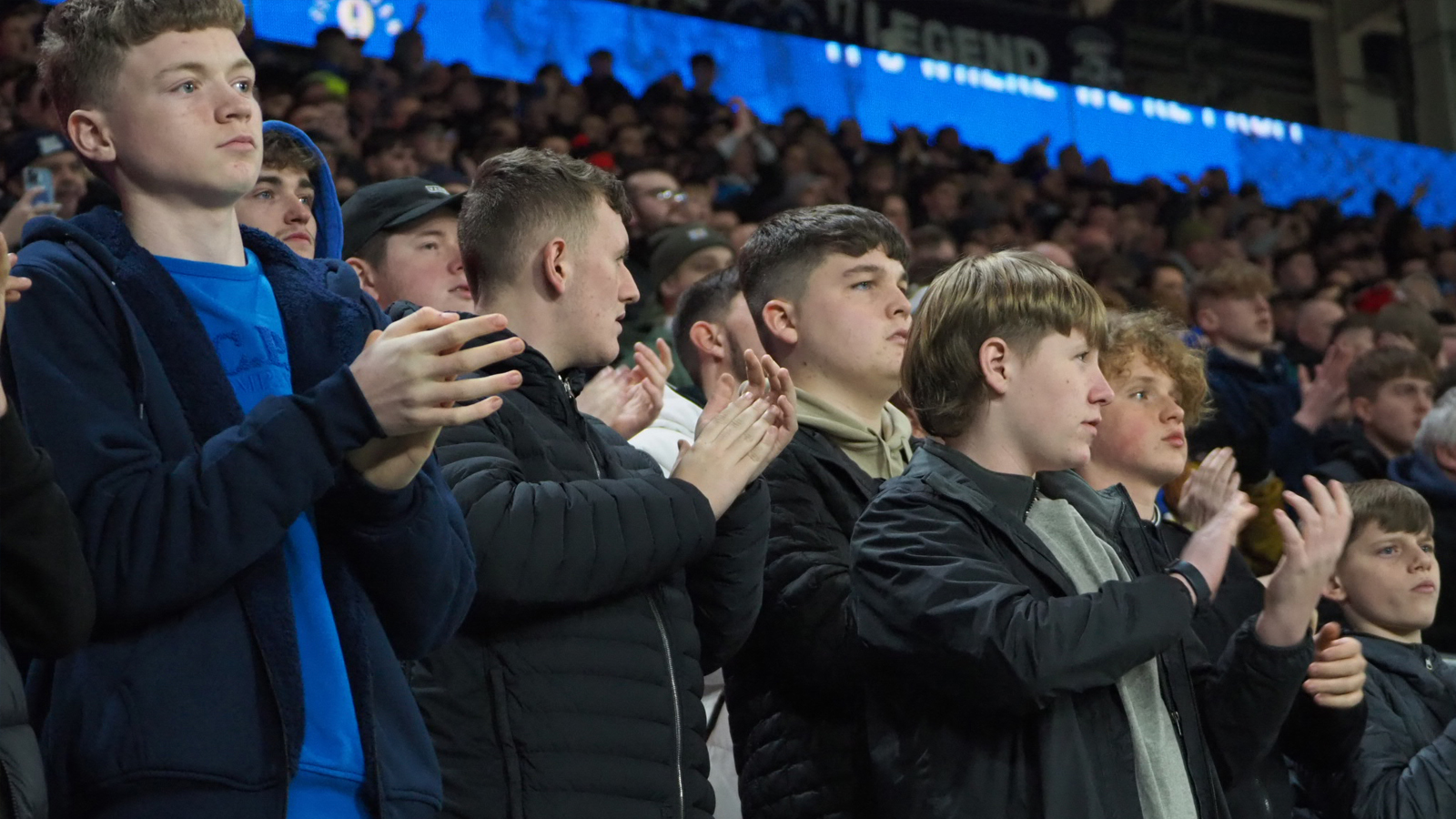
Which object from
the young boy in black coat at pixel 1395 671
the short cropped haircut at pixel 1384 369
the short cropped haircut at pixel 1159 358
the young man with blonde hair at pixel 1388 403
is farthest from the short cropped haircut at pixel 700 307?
the short cropped haircut at pixel 1384 369

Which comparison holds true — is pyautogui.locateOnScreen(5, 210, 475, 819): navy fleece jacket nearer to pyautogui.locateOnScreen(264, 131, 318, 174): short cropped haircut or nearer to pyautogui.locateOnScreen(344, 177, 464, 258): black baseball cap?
pyautogui.locateOnScreen(264, 131, 318, 174): short cropped haircut

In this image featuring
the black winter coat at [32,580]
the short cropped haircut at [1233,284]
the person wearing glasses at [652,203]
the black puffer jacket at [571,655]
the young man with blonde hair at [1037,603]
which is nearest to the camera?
the black winter coat at [32,580]

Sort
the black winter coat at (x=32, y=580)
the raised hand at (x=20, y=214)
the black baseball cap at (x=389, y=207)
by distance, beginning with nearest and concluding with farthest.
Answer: the black winter coat at (x=32, y=580), the black baseball cap at (x=389, y=207), the raised hand at (x=20, y=214)

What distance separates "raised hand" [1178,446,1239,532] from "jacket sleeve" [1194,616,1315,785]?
40 centimetres

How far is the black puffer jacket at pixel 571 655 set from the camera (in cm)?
230

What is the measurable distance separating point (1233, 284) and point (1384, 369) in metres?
0.95

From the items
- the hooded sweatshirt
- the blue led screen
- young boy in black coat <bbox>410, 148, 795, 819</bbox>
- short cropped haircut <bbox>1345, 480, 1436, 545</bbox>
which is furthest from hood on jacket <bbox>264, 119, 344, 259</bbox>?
the blue led screen

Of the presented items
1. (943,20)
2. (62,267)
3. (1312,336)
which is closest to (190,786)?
(62,267)

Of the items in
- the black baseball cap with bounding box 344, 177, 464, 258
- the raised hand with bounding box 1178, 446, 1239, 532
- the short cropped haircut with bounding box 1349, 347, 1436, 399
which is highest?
the black baseball cap with bounding box 344, 177, 464, 258

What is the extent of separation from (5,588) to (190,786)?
0.93 ft

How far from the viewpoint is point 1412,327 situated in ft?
24.0

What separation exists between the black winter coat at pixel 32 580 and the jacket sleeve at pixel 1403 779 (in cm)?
266

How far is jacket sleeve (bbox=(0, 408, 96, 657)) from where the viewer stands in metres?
1.64

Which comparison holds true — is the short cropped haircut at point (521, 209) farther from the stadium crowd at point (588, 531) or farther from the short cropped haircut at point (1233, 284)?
the short cropped haircut at point (1233, 284)
